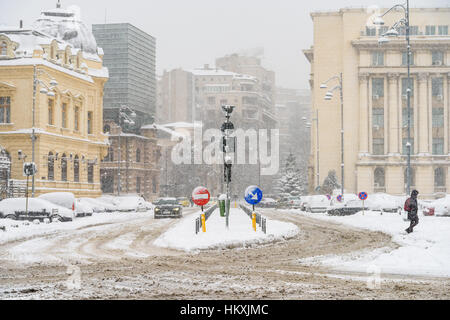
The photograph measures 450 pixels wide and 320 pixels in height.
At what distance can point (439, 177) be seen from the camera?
77375mm

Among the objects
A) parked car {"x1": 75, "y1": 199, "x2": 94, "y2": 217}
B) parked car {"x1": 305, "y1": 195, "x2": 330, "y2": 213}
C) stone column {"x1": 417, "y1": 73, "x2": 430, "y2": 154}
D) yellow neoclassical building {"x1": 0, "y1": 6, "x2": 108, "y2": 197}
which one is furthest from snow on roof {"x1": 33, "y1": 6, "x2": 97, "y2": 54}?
stone column {"x1": 417, "y1": 73, "x2": 430, "y2": 154}

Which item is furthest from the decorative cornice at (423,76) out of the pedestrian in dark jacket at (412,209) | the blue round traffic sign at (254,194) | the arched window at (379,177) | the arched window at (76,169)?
the blue round traffic sign at (254,194)

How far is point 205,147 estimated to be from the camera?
97.9m

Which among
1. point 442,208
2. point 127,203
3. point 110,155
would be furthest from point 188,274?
point 110,155

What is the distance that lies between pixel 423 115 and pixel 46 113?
46.0 meters

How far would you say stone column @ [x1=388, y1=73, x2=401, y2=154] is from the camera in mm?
77500

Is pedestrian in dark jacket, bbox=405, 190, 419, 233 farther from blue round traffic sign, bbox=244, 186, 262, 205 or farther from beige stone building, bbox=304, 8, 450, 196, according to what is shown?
beige stone building, bbox=304, 8, 450, 196

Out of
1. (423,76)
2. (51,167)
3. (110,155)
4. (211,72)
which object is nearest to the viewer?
(51,167)

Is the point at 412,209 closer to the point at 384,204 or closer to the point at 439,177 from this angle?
the point at 384,204

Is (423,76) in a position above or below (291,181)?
above

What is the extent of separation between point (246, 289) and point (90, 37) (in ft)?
187

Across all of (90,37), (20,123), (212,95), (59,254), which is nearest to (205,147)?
(212,95)
